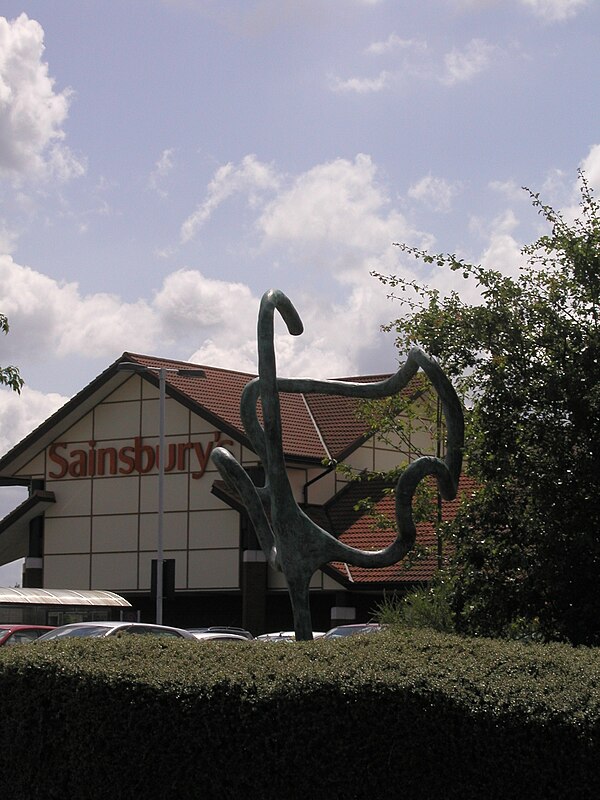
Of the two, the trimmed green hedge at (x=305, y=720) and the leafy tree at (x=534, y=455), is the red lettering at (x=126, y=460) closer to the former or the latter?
the leafy tree at (x=534, y=455)

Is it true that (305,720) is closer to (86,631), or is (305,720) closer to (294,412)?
(86,631)

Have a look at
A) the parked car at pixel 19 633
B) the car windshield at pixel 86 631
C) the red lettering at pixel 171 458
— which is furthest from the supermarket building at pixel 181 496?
the car windshield at pixel 86 631

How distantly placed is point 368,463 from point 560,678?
3204 centimetres

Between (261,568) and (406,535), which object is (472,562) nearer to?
(406,535)

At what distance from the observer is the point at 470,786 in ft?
26.8

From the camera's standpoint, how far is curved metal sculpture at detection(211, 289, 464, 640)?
1313cm

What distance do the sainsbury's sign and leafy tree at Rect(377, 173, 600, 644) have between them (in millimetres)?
24070

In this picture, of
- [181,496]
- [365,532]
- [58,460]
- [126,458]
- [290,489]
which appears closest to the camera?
[290,489]

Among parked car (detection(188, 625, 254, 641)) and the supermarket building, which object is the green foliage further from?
the supermarket building

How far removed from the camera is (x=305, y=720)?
865 cm

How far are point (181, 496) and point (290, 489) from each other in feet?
88.7


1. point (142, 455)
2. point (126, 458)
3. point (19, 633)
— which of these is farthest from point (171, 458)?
point (19, 633)

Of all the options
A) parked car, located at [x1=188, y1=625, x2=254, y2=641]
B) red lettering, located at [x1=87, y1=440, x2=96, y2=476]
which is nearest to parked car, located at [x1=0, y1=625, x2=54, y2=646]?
parked car, located at [x1=188, y1=625, x2=254, y2=641]

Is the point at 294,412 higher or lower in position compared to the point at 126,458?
higher
